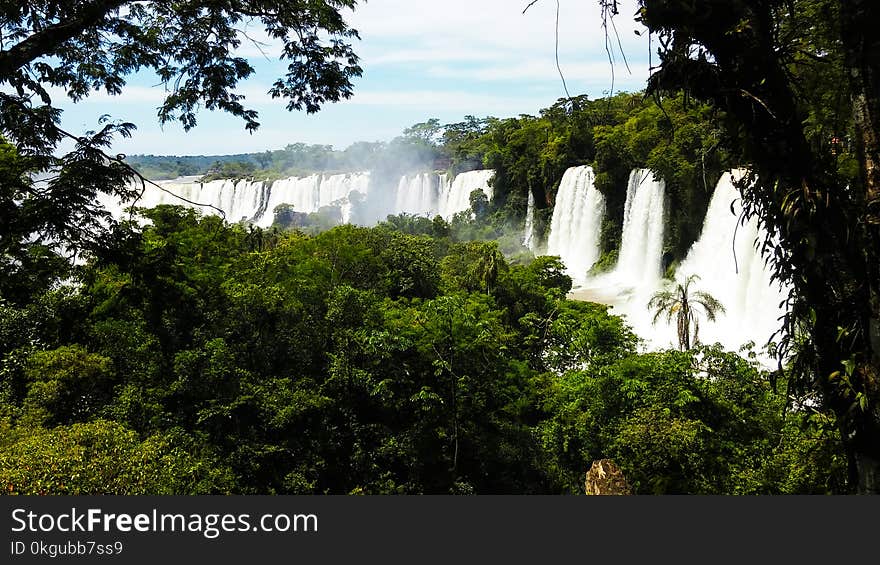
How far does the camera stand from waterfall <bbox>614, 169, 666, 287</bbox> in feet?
94.8

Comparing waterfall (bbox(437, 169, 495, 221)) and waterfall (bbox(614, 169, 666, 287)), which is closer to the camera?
waterfall (bbox(614, 169, 666, 287))

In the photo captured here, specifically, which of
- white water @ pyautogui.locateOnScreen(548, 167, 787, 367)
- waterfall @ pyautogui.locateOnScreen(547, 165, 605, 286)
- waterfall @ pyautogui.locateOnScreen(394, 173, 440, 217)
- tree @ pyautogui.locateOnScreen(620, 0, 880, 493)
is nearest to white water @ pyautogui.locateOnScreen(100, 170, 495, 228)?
waterfall @ pyautogui.locateOnScreen(394, 173, 440, 217)

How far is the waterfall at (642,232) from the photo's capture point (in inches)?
1137

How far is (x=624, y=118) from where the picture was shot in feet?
128

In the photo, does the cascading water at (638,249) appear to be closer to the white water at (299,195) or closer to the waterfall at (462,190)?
the waterfall at (462,190)

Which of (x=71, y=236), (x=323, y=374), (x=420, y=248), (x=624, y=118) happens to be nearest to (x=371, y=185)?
(x=624, y=118)

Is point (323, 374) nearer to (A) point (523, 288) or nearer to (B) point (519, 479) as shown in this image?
(B) point (519, 479)

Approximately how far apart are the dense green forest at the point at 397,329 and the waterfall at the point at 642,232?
261cm

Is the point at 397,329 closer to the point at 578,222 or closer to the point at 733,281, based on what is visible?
the point at 733,281

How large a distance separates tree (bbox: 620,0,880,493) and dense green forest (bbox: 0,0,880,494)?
1cm

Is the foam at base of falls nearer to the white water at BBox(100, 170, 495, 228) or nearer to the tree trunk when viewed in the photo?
the tree trunk

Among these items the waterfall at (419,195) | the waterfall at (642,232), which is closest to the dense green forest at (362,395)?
the waterfall at (642,232)

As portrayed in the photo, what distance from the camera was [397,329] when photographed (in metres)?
12.7

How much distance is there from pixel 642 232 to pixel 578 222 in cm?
668
